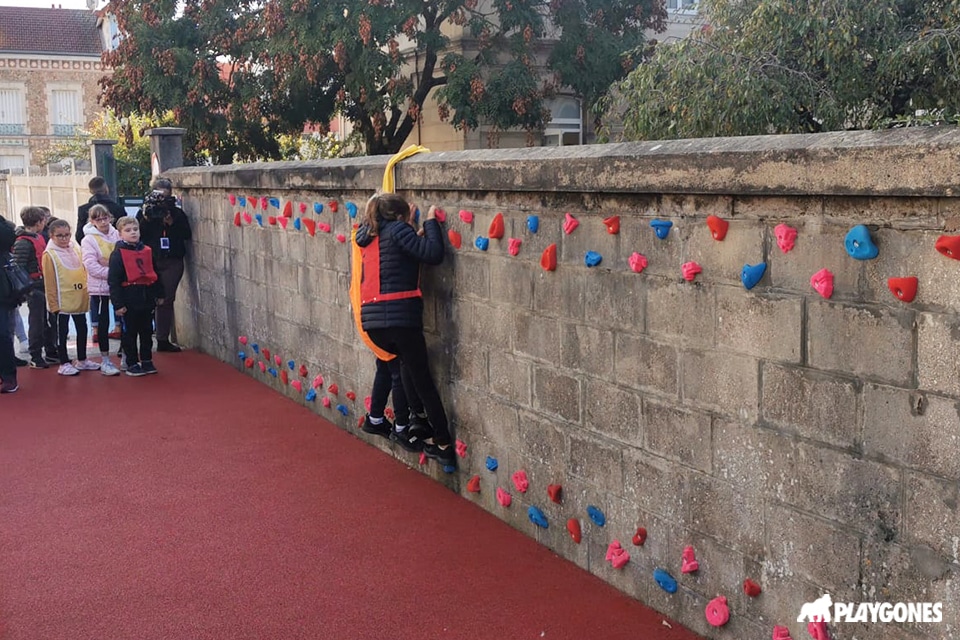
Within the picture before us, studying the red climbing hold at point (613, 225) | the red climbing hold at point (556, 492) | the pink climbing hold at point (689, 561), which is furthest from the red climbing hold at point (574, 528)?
the red climbing hold at point (613, 225)

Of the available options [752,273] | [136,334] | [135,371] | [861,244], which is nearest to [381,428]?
[752,273]

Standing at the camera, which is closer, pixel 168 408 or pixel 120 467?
pixel 120 467

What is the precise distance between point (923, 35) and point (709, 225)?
788cm

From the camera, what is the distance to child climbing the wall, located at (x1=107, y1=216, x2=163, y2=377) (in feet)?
32.4

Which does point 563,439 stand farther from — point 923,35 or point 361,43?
point 361,43

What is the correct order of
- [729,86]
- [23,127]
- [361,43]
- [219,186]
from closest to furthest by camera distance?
[219,186] < [729,86] < [361,43] < [23,127]

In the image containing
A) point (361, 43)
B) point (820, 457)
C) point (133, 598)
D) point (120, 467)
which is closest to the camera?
point (820, 457)

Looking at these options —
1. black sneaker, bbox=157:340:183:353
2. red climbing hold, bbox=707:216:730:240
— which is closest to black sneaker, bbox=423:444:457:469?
red climbing hold, bbox=707:216:730:240

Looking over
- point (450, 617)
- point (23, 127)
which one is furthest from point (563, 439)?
point (23, 127)

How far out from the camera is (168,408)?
891 cm

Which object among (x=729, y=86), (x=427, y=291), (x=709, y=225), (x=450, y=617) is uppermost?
(x=729, y=86)

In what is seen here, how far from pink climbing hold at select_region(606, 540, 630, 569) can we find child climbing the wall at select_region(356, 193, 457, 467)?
5.33 feet

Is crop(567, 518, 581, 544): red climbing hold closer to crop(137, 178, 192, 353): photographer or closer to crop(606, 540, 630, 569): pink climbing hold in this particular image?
crop(606, 540, 630, 569): pink climbing hold

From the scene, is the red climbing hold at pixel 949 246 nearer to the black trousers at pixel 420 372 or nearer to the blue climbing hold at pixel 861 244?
the blue climbing hold at pixel 861 244
